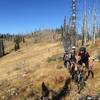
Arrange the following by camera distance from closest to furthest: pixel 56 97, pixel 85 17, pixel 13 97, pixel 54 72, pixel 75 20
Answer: pixel 56 97 < pixel 13 97 < pixel 54 72 < pixel 75 20 < pixel 85 17

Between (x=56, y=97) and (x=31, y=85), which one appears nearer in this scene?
(x=56, y=97)

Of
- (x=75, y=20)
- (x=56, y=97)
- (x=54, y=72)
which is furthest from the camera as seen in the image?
(x=75, y=20)

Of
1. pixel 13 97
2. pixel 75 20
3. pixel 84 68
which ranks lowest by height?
pixel 13 97

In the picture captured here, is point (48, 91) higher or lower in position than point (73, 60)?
lower

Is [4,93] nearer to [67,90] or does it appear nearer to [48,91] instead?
[48,91]

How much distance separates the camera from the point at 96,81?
22906 mm

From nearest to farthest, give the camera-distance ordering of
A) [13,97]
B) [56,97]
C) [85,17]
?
[56,97] < [13,97] < [85,17]

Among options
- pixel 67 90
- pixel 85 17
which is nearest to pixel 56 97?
pixel 67 90

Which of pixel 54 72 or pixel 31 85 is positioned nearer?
pixel 31 85

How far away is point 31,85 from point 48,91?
2.38 m

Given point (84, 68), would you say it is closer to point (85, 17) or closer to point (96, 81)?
point (96, 81)

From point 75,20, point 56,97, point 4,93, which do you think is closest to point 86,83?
point 56,97

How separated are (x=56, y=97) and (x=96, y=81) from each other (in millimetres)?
3616

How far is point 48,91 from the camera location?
74.4 ft
